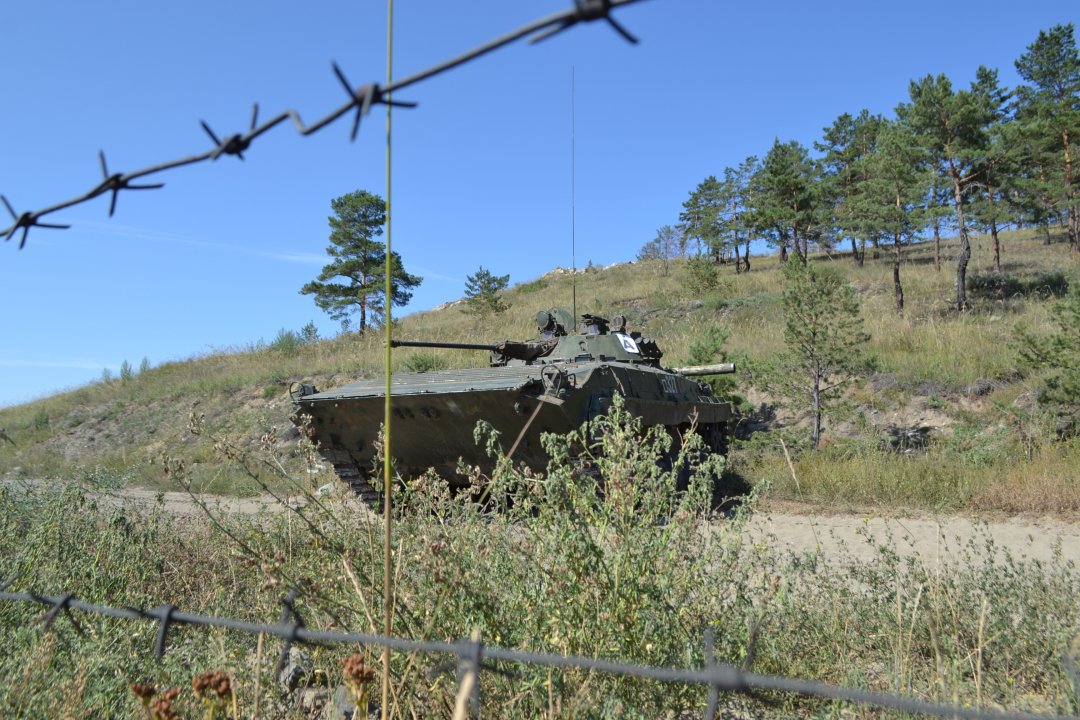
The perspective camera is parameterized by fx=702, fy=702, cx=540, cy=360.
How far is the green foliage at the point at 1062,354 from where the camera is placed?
369 inches

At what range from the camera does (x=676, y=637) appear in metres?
2.49

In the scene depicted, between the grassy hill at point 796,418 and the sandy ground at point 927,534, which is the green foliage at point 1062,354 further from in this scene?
the sandy ground at point 927,534

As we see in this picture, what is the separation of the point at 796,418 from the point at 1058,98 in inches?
1162

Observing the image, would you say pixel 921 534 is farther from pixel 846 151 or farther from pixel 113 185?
pixel 846 151

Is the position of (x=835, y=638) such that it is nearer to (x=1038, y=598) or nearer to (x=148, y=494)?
(x=1038, y=598)

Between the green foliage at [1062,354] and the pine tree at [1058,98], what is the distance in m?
21.7

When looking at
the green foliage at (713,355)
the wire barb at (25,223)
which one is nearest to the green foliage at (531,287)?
the green foliage at (713,355)

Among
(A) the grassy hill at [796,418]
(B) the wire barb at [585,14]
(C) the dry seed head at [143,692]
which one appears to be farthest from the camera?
(A) the grassy hill at [796,418]

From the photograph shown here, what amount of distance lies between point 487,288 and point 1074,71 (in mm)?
28703

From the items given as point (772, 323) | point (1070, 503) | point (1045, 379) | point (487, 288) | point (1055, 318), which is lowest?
point (1070, 503)

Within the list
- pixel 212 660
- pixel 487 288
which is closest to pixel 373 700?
pixel 212 660

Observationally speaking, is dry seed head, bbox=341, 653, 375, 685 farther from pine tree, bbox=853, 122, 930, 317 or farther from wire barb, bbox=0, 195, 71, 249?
pine tree, bbox=853, 122, 930, 317

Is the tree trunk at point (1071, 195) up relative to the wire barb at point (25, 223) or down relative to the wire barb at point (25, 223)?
up

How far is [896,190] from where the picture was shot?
23312 millimetres
